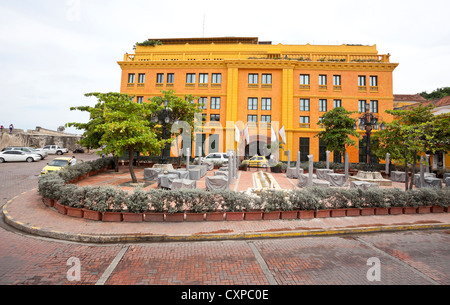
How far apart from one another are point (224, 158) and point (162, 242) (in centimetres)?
1927

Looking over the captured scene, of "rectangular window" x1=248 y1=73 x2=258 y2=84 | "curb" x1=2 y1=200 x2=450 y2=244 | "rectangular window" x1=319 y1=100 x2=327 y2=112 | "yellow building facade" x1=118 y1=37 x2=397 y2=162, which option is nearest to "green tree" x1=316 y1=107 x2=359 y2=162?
"yellow building facade" x1=118 y1=37 x2=397 y2=162

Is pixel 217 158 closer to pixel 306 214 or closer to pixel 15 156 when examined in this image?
pixel 306 214

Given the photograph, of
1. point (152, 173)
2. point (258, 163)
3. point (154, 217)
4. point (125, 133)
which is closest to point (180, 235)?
point (154, 217)

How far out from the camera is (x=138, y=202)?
727 cm

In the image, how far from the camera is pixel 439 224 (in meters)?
7.56

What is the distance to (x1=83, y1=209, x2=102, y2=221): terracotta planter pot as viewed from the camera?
725 centimetres

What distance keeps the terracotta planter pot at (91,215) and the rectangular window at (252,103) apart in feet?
83.2

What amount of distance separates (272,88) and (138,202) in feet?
87.6

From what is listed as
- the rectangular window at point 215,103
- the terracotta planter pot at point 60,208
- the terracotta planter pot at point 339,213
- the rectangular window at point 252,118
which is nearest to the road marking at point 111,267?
the terracotta planter pot at point 60,208

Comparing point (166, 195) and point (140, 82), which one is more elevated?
point (140, 82)

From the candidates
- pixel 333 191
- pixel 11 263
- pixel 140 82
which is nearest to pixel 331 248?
pixel 333 191
